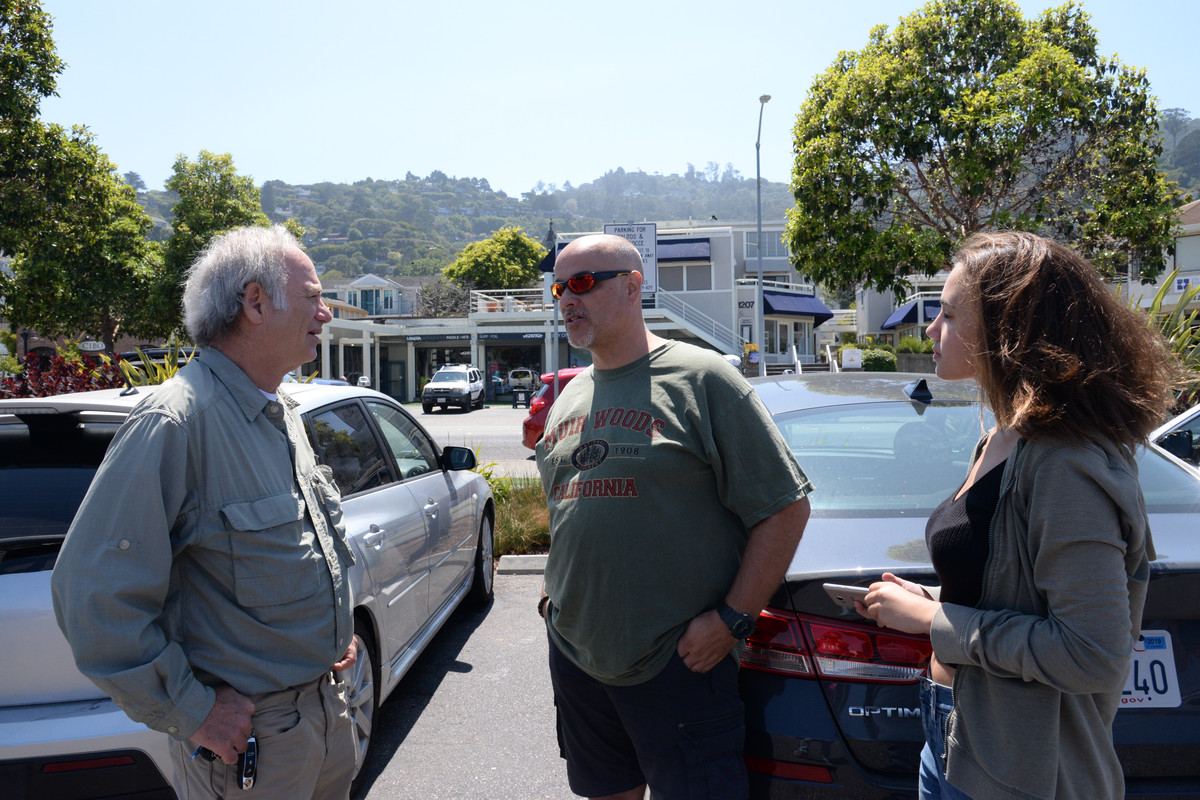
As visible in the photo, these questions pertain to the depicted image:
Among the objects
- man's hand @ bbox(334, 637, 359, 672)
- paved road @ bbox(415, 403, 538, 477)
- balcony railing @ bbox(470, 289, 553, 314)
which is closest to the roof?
balcony railing @ bbox(470, 289, 553, 314)

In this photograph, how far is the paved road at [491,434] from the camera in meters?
13.7

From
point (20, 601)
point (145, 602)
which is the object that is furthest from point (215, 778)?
point (20, 601)

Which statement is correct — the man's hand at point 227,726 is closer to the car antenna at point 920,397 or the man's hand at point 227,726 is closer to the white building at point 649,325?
the car antenna at point 920,397

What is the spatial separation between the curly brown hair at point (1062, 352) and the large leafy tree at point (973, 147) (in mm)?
12771

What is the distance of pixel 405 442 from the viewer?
4688mm

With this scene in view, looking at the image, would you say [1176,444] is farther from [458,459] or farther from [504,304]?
[504,304]

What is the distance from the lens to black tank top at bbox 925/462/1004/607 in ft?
5.29

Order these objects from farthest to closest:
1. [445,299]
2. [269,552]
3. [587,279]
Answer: [445,299] < [587,279] < [269,552]

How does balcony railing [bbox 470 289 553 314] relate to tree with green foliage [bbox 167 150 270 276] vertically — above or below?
below

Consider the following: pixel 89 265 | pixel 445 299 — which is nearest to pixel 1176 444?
pixel 89 265

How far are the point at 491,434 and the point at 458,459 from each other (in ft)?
52.1

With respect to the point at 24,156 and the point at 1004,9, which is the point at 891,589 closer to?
the point at 24,156

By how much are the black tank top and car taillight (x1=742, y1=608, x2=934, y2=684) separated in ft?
1.53

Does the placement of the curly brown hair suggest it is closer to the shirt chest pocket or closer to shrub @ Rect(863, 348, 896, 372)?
the shirt chest pocket
